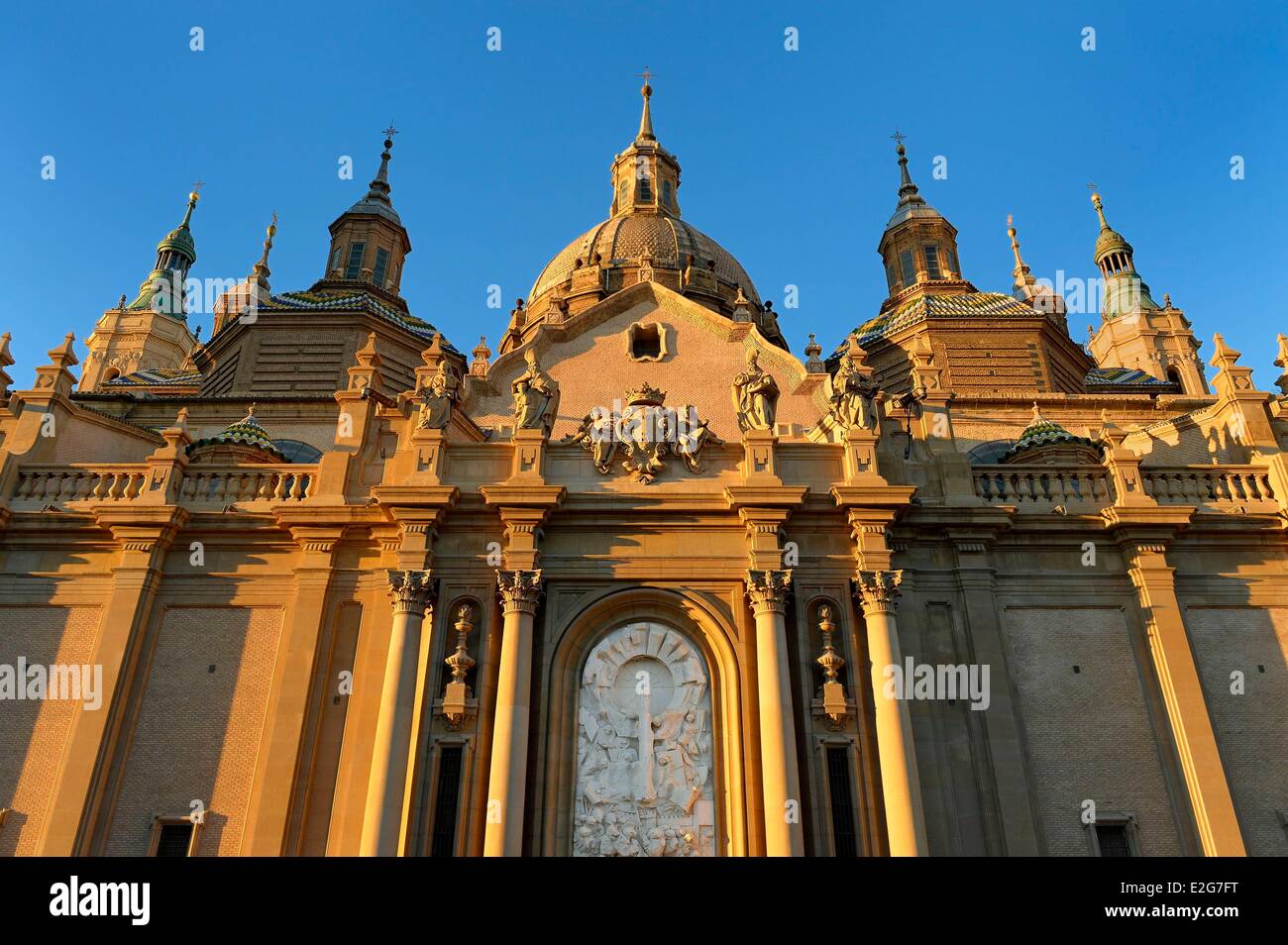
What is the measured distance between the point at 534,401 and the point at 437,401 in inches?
81.9

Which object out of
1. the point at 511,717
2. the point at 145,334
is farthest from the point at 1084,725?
the point at 145,334

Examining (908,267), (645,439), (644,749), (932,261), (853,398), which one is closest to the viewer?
(644,749)

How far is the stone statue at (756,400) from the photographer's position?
67.4 feet

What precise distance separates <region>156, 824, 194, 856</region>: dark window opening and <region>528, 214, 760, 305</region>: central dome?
99.9 ft

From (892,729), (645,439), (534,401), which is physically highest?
(534,401)

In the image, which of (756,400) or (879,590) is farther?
(756,400)

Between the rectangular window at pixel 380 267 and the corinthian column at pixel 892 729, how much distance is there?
30941 mm

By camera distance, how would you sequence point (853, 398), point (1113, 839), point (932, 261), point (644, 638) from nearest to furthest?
1. point (1113, 839)
2. point (644, 638)
3. point (853, 398)
4. point (932, 261)

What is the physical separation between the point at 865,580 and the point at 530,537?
6.48 metres

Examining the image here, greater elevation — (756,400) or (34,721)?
(756,400)

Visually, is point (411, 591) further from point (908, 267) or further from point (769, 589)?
point (908, 267)

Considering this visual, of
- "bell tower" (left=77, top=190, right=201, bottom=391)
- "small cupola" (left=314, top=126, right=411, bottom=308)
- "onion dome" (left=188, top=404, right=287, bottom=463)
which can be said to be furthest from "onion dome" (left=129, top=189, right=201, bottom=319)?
"onion dome" (left=188, top=404, right=287, bottom=463)

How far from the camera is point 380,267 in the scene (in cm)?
4344
